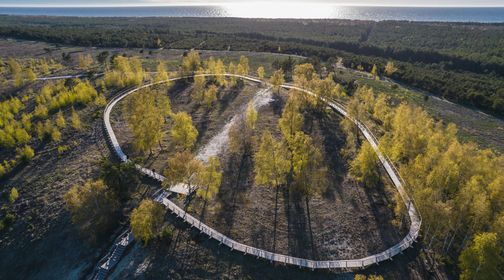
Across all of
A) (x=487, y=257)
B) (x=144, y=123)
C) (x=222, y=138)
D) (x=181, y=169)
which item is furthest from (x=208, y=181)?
(x=487, y=257)

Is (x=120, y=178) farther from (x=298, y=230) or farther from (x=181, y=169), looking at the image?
(x=298, y=230)

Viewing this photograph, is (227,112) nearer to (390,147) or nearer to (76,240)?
(390,147)

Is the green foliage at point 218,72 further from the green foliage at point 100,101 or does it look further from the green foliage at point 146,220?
the green foliage at point 146,220

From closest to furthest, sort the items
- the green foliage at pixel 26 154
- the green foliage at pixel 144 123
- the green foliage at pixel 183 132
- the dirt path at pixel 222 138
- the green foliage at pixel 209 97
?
the green foliage at pixel 144 123, the green foliage at pixel 183 132, the green foliage at pixel 26 154, the dirt path at pixel 222 138, the green foliage at pixel 209 97

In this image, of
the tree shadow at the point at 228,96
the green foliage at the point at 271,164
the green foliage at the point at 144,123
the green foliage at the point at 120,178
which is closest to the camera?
the green foliage at the point at 120,178

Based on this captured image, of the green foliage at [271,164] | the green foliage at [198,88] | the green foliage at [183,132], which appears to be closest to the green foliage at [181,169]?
the green foliage at [271,164]

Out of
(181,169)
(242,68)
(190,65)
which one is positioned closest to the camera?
(181,169)

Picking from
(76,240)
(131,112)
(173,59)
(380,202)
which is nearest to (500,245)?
(380,202)

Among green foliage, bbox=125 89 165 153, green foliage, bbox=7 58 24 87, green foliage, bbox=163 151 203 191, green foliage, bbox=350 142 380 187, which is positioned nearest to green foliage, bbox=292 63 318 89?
green foliage, bbox=350 142 380 187
